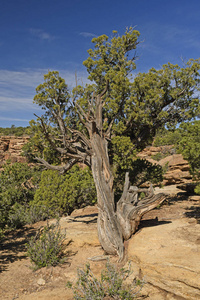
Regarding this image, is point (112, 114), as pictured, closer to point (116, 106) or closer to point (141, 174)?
point (116, 106)

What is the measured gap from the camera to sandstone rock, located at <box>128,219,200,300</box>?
5.05 m

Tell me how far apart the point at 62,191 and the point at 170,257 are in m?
8.15

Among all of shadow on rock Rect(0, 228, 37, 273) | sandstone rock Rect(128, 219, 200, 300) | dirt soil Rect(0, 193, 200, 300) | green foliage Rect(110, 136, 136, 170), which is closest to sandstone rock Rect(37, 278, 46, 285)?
dirt soil Rect(0, 193, 200, 300)

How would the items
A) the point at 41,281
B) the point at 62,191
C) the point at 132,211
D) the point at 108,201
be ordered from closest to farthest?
the point at 41,281
the point at 132,211
the point at 108,201
the point at 62,191

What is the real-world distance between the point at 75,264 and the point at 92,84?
7.81 metres

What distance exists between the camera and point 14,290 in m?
5.71

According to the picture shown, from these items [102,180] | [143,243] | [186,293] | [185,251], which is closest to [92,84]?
[102,180]

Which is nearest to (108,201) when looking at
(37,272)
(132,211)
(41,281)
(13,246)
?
(132,211)

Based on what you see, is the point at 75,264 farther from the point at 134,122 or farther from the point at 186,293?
the point at 134,122

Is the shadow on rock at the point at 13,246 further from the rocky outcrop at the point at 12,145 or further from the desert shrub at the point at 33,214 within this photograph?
the rocky outcrop at the point at 12,145

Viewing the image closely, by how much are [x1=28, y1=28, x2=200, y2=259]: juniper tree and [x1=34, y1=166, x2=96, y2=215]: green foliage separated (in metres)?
2.83

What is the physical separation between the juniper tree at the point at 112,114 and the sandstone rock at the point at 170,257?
2.84 ft

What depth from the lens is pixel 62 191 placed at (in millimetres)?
12922

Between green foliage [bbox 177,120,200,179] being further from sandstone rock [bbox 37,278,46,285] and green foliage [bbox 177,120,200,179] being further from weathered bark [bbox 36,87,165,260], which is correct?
sandstone rock [bbox 37,278,46,285]
